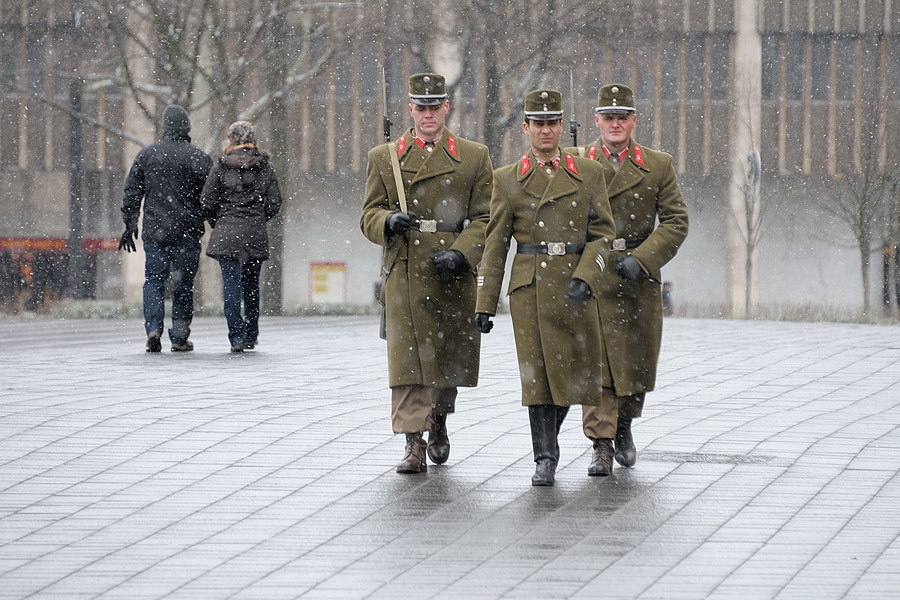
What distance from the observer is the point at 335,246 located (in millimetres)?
44750

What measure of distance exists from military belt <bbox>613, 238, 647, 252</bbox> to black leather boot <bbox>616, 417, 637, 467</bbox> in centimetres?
85

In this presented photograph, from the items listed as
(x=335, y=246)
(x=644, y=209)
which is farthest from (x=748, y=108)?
(x=644, y=209)

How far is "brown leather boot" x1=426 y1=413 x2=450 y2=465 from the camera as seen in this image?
8602 millimetres

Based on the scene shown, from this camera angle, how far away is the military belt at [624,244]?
8492 millimetres

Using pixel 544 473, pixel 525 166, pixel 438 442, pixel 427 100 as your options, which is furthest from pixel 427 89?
pixel 544 473

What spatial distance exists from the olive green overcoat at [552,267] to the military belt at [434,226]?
44 cm

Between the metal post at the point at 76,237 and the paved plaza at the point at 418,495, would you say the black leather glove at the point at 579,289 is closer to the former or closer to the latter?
the paved plaza at the point at 418,495

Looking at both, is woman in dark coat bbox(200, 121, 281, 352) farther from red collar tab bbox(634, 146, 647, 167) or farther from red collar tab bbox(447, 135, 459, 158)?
red collar tab bbox(634, 146, 647, 167)

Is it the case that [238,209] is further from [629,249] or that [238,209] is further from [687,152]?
[687,152]

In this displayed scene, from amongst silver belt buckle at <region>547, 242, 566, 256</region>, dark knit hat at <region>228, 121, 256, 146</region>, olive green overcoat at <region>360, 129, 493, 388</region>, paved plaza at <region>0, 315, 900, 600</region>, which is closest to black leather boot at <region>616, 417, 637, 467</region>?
paved plaza at <region>0, 315, 900, 600</region>

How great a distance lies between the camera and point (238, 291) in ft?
48.7

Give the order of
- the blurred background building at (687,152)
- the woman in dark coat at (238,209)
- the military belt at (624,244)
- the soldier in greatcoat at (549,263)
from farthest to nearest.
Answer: the blurred background building at (687,152) → the woman in dark coat at (238,209) → the military belt at (624,244) → the soldier in greatcoat at (549,263)

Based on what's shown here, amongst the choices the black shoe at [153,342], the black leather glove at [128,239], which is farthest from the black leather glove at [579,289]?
the black shoe at [153,342]

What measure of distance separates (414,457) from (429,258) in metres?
0.98
